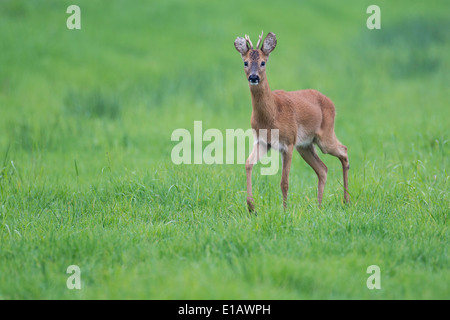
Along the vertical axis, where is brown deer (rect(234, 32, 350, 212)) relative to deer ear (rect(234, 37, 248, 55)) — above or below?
below

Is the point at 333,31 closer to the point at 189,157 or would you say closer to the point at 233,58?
the point at 233,58

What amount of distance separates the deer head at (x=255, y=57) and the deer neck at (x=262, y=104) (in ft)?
0.37

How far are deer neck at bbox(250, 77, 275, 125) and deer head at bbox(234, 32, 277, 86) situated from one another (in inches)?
4.4

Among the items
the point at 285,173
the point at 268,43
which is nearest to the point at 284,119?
the point at 285,173

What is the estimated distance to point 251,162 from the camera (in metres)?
5.74

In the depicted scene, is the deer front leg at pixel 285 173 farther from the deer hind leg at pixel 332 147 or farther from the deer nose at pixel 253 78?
the deer nose at pixel 253 78

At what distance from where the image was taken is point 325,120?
260 inches

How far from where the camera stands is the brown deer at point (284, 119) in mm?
5676

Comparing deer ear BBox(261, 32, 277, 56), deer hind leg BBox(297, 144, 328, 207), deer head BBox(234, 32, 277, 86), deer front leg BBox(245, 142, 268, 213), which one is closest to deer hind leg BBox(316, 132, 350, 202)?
deer hind leg BBox(297, 144, 328, 207)

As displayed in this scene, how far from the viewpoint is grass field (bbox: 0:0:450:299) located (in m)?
4.34

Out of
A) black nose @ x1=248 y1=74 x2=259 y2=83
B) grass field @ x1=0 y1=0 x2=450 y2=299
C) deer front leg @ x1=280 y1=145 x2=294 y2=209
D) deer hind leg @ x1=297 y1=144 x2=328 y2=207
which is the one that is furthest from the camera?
deer hind leg @ x1=297 y1=144 x2=328 y2=207

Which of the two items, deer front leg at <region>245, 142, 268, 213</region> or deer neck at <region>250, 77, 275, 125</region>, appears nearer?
deer front leg at <region>245, 142, 268, 213</region>

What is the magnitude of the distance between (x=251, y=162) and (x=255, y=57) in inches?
42.1

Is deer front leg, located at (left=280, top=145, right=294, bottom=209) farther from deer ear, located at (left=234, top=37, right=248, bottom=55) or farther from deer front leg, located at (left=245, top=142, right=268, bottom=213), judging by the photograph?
deer ear, located at (left=234, top=37, right=248, bottom=55)
